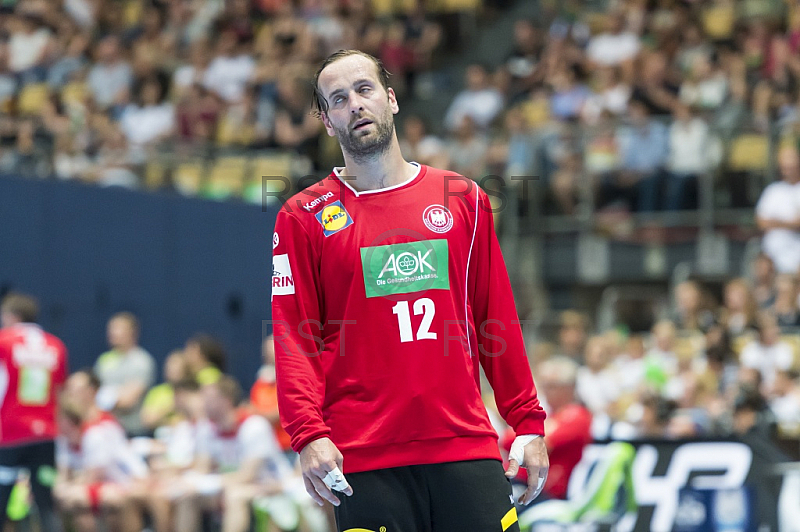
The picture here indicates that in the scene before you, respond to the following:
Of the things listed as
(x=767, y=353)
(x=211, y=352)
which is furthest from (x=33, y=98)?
(x=767, y=353)

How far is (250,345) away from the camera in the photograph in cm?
1432

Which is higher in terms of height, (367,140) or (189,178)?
(189,178)

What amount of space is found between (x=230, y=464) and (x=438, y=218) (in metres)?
6.18

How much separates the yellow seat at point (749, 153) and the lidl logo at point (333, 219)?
Answer: 28.4 ft

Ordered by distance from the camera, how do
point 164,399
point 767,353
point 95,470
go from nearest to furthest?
1. point 95,470
2. point 767,353
3. point 164,399

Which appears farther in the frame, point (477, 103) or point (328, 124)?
point (477, 103)

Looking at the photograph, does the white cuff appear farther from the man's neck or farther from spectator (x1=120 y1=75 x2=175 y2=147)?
spectator (x1=120 y1=75 x2=175 y2=147)

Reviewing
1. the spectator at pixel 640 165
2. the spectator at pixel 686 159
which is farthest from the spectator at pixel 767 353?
→ the spectator at pixel 640 165

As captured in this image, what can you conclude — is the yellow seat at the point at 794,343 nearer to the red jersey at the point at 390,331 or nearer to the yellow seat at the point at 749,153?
the yellow seat at the point at 749,153

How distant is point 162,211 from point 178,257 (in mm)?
647

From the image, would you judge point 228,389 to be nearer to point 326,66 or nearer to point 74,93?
point 326,66

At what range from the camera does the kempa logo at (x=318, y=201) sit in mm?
3715

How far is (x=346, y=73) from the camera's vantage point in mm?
3707

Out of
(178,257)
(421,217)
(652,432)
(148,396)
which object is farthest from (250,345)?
(421,217)
